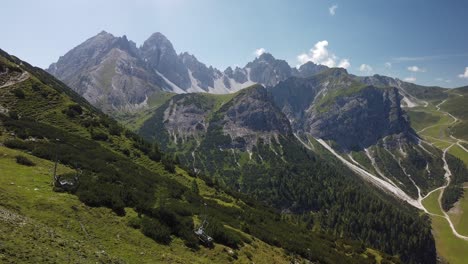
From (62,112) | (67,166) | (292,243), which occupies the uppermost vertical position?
(62,112)

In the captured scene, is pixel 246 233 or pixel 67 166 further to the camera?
pixel 246 233

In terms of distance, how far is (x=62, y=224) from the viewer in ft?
106

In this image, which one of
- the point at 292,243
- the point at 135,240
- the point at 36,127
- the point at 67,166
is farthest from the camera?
the point at 36,127

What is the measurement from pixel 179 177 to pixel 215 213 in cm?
3369

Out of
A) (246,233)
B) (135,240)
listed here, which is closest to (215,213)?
(246,233)

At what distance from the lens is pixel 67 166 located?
54.6m

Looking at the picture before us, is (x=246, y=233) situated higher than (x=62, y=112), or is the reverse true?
(x=62, y=112)

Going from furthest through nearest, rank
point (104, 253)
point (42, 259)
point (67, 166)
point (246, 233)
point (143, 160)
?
point (143, 160)
point (246, 233)
point (67, 166)
point (104, 253)
point (42, 259)

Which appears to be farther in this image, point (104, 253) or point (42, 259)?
point (104, 253)

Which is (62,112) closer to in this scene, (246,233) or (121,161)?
(121,161)

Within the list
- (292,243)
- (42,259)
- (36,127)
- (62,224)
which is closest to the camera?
(42,259)

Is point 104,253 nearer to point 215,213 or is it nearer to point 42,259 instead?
point 42,259

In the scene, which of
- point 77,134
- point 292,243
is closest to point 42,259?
point 292,243

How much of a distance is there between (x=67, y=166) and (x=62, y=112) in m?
46.9
